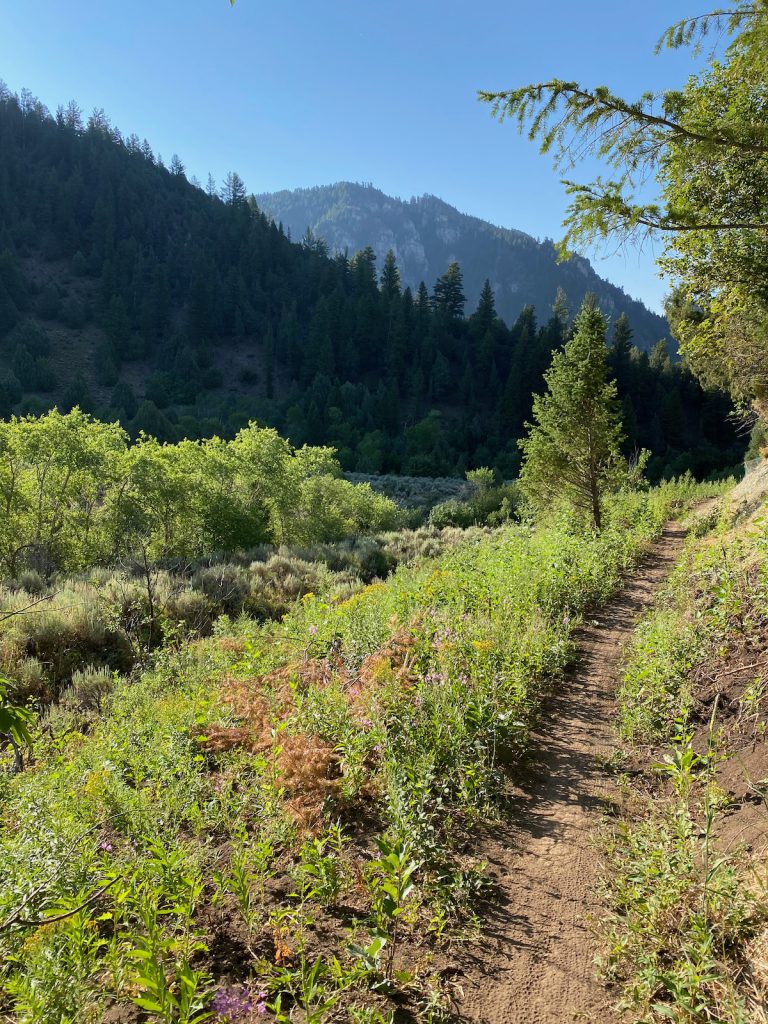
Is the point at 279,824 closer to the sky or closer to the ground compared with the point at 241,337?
closer to the ground

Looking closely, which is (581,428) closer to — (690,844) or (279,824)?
(690,844)

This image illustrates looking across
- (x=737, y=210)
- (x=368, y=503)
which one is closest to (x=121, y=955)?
(x=737, y=210)

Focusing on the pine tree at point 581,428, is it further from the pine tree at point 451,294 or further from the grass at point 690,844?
the pine tree at point 451,294

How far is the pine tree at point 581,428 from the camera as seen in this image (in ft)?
45.8

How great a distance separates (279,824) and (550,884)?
64.9 inches

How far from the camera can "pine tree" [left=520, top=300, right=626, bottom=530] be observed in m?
13.9

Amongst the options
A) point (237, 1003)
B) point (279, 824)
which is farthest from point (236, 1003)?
point (279, 824)

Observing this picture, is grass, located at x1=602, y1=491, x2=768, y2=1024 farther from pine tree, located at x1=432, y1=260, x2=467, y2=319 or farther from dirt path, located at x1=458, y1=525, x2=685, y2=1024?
pine tree, located at x1=432, y1=260, x2=467, y2=319

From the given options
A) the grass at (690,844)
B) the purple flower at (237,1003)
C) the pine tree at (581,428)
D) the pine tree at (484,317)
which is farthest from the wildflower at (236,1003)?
the pine tree at (484,317)

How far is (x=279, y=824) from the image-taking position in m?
3.27

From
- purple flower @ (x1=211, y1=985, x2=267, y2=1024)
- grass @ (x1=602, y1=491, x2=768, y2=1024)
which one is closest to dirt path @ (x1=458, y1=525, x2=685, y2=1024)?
grass @ (x1=602, y1=491, x2=768, y2=1024)

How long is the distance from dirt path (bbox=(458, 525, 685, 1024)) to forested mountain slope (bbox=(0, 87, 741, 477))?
60104 millimetres

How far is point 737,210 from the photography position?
720cm

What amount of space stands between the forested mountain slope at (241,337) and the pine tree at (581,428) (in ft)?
161
